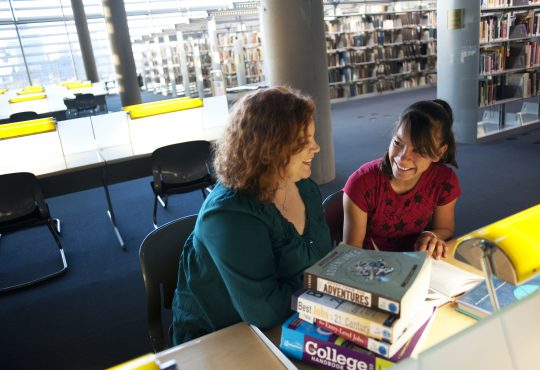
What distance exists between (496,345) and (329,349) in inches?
14.3

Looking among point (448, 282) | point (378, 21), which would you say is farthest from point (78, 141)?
point (378, 21)

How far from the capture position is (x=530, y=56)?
5867 millimetres

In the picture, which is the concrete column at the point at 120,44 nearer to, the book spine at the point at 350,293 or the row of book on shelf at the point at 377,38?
the row of book on shelf at the point at 377,38

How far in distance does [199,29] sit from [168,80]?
289 centimetres

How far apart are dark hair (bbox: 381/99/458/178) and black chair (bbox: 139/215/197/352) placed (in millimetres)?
941

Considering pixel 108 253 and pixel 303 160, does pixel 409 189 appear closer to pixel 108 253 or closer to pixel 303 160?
pixel 303 160

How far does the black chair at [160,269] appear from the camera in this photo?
1594 millimetres

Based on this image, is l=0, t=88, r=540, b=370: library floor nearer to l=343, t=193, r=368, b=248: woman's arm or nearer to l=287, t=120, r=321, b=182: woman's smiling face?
l=343, t=193, r=368, b=248: woman's arm

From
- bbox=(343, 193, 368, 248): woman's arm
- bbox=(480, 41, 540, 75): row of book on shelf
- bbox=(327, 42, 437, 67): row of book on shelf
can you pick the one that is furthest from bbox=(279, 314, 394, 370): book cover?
bbox=(327, 42, 437, 67): row of book on shelf

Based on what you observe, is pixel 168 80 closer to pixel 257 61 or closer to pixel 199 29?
pixel 199 29

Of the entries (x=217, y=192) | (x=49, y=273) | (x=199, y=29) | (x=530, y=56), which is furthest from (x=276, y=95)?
(x=199, y=29)

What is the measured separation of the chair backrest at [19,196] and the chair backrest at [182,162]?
83 centimetres

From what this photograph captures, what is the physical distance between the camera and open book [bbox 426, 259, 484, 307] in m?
1.23

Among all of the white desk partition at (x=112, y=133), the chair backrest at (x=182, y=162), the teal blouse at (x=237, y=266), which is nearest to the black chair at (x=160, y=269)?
the teal blouse at (x=237, y=266)
